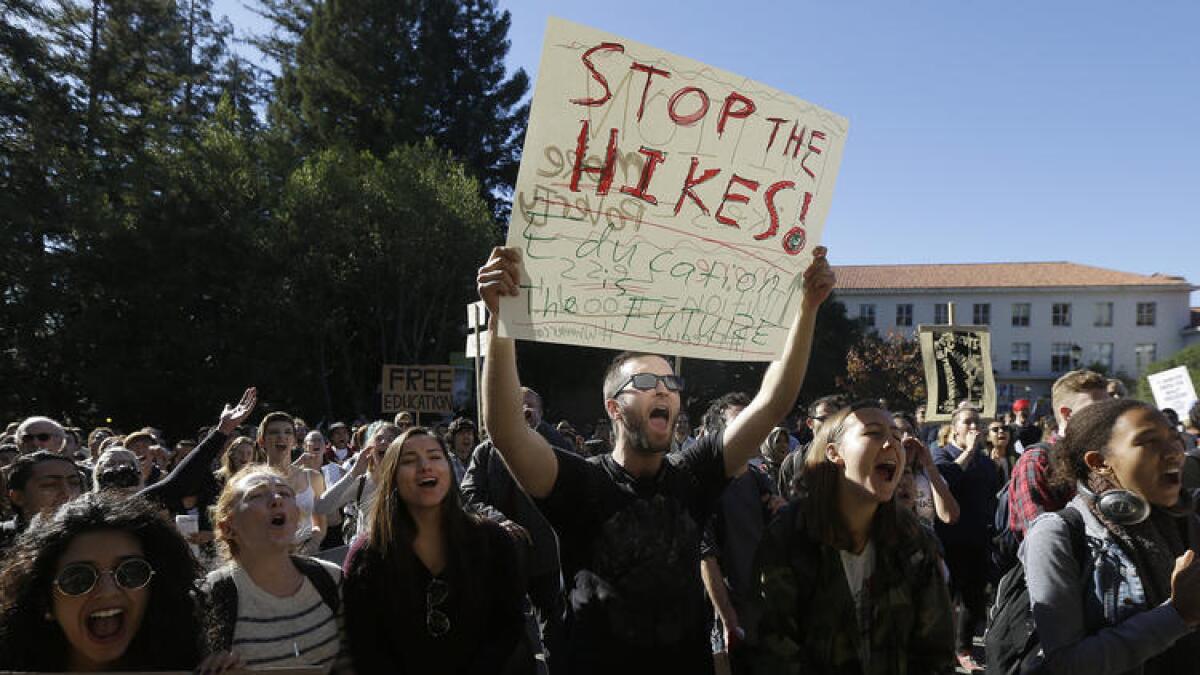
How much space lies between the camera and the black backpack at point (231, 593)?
269 cm

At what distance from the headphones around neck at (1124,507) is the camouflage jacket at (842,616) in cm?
52

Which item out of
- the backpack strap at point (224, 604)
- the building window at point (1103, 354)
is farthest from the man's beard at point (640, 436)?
the building window at point (1103, 354)

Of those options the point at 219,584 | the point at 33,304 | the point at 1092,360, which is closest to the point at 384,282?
the point at 33,304

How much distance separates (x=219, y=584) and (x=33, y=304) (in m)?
22.1

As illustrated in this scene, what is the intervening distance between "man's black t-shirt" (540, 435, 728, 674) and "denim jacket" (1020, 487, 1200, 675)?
0.98 meters

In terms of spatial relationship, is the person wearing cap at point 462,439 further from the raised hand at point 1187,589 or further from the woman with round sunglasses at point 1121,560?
the raised hand at point 1187,589

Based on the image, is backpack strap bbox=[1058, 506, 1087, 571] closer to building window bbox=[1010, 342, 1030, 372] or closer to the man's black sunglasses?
the man's black sunglasses

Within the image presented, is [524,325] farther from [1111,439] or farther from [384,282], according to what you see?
[384,282]

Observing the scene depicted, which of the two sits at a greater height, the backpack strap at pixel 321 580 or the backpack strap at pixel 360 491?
the backpack strap at pixel 321 580

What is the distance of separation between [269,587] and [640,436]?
1.35 m

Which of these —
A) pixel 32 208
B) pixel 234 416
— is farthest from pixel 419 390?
pixel 32 208

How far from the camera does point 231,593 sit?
2756 millimetres

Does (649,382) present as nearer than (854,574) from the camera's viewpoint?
No

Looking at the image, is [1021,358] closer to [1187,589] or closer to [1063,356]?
[1063,356]
